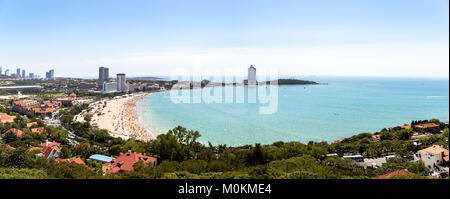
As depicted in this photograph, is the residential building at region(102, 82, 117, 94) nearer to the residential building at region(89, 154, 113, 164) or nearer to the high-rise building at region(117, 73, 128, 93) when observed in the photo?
the high-rise building at region(117, 73, 128, 93)

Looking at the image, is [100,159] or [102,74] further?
[102,74]

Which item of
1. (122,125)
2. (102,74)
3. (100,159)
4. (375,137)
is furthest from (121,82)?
(375,137)

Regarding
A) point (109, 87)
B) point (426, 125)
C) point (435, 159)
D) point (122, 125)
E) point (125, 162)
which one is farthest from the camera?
point (109, 87)

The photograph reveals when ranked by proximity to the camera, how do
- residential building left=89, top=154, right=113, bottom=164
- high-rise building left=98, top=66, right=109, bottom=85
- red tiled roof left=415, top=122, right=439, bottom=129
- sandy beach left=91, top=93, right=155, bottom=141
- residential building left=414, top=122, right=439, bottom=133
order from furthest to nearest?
high-rise building left=98, top=66, right=109, bottom=85, sandy beach left=91, top=93, right=155, bottom=141, red tiled roof left=415, top=122, right=439, bottom=129, residential building left=414, top=122, right=439, bottom=133, residential building left=89, top=154, right=113, bottom=164

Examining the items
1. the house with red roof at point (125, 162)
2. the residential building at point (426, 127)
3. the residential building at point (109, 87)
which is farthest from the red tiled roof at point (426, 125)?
the residential building at point (109, 87)

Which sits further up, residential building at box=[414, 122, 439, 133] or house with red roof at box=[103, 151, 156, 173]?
residential building at box=[414, 122, 439, 133]

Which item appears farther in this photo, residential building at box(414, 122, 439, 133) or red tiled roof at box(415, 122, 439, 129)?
red tiled roof at box(415, 122, 439, 129)

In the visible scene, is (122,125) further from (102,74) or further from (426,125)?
(426,125)

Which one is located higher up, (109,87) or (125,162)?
(109,87)

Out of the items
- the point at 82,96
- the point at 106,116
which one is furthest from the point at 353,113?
the point at 82,96

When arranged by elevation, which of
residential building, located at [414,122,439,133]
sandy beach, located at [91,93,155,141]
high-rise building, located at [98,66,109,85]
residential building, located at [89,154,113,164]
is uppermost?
high-rise building, located at [98,66,109,85]

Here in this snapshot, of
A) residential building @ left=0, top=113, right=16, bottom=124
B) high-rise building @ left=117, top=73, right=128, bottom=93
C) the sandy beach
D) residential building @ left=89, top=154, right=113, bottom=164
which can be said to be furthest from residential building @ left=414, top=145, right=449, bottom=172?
high-rise building @ left=117, top=73, right=128, bottom=93
